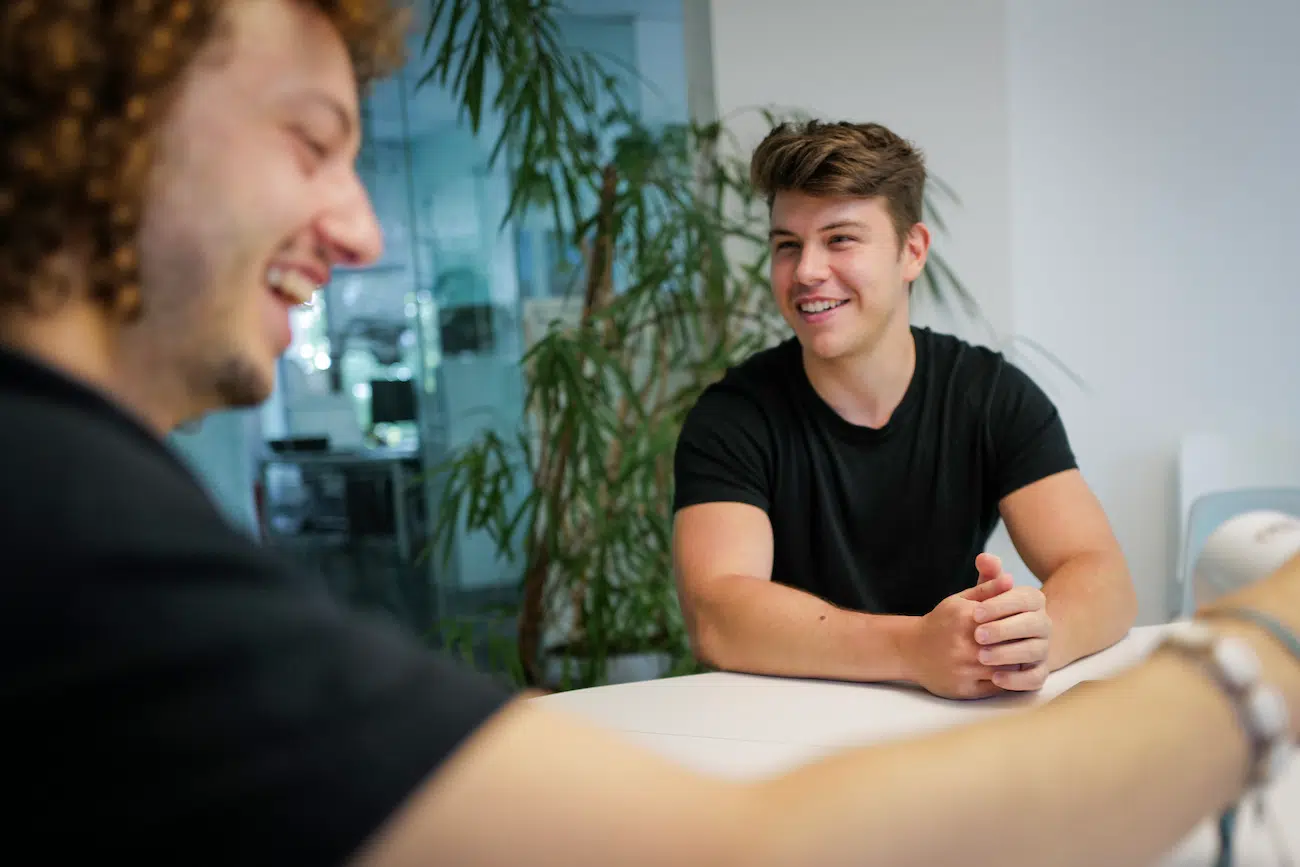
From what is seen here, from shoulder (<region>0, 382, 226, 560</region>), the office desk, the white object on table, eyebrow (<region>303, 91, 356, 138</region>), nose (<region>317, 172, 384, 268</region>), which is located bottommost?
the office desk

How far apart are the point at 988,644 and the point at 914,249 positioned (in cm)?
112

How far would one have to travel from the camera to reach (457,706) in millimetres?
468

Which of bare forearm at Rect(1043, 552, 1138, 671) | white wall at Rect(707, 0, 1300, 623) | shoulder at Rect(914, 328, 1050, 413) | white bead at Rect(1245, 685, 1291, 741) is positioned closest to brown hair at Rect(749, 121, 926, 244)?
shoulder at Rect(914, 328, 1050, 413)

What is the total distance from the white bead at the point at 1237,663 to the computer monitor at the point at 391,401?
160 inches

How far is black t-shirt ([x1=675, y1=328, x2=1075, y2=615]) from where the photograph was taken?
1.91 meters

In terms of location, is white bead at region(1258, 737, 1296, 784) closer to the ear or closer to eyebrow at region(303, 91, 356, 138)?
eyebrow at region(303, 91, 356, 138)

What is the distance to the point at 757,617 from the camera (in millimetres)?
1526

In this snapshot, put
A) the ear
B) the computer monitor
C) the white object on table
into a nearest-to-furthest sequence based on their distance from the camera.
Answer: the white object on table → the ear → the computer monitor

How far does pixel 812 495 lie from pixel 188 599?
1.59 m

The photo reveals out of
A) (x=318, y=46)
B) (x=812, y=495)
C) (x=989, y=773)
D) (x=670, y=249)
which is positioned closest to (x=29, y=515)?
(x=318, y=46)

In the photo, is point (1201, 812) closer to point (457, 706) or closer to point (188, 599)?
point (457, 706)

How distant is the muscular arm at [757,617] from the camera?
141 cm

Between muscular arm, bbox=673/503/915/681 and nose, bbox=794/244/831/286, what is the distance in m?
0.46

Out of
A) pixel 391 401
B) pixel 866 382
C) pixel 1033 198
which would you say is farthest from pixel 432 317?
pixel 866 382
